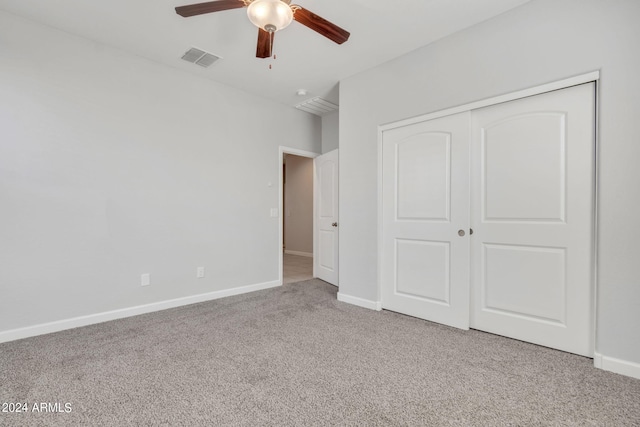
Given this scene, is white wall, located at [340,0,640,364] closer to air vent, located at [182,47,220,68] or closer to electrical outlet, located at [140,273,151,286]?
air vent, located at [182,47,220,68]

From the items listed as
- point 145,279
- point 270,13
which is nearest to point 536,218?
point 270,13

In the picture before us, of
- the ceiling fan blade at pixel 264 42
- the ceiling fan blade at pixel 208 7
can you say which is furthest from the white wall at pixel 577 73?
the ceiling fan blade at pixel 208 7

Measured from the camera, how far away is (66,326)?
9.04ft

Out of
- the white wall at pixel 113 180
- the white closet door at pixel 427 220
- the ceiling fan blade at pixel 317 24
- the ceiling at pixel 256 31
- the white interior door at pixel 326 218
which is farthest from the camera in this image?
the white interior door at pixel 326 218

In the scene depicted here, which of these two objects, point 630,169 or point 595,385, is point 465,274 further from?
point 630,169

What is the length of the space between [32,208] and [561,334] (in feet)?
14.7

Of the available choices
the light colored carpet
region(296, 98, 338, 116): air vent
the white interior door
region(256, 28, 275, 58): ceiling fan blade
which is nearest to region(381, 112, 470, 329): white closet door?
the light colored carpet

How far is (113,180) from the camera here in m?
3.01

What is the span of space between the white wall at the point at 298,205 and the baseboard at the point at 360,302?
3645 millimetres

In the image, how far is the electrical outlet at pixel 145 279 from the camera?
3.21 meters

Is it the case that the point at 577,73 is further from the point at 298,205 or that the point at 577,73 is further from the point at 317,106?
the point at 298,205

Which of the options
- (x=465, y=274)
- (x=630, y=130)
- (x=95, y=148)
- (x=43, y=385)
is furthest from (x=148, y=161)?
(x=630, y=130)

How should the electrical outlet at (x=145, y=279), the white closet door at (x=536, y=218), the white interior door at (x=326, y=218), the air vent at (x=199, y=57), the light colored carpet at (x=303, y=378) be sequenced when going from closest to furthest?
the light colored carpet at (x=303, y=378)
the white closet door at (x=536, y=218)
the air vent at (x=199, y=57)
the electrical outlet at (x=145, y=279)
the white interior door at (x=326, y=218)

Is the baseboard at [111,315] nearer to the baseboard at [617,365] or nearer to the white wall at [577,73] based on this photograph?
the white wall at [577,73]
